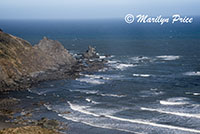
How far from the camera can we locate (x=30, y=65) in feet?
340

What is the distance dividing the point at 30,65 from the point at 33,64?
5.95 feet

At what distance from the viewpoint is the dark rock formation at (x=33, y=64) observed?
91.8m

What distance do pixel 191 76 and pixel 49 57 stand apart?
4671cm

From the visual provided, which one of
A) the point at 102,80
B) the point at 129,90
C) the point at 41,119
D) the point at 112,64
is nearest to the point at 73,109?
the point at 41,119

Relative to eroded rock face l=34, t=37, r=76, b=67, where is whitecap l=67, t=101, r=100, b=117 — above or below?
below

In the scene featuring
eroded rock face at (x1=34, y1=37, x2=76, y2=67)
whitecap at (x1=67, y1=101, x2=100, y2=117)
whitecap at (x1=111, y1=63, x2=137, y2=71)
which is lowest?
whitecap at (x1=67, y1=101, x2=100, y2=117)

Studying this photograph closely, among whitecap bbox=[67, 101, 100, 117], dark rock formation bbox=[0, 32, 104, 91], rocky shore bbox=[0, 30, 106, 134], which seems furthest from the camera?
dark rock formation bbox=[0, 32, 104, 91]

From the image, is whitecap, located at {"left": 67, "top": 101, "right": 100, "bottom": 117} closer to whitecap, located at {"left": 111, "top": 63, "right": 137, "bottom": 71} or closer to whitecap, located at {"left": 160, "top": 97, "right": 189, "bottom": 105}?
whitecap, located at {"left": 160, "top": 97, "right": 189, "bottom": 105}

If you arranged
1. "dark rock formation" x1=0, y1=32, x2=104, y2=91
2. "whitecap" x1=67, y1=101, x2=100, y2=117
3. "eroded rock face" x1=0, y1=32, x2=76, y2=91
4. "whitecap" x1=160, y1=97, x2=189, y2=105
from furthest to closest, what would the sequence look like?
"dark rock formation" x1=0, y1=32, x2=104, y2=91, "eroded rock face" x1=0, y1=32, x2=76, y2=91, "whitecap" x1=160, y1=97, x2=189, y2=105, "whitecap" x1=67, y1=101, x2=100, y2=117

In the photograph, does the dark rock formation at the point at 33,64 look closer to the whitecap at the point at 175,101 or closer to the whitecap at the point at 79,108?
the whitecap at the point at 79,108

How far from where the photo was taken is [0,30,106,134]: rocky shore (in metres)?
83.3

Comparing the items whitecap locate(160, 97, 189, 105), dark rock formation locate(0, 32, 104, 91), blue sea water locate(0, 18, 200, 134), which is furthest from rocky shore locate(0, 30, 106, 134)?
whitecap locate(160, 97, 189, 105)

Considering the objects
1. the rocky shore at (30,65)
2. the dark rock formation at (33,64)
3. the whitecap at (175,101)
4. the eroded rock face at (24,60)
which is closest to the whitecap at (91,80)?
the rocky shore at (30,65)

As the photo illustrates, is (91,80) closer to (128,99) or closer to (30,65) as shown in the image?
(30,65)
